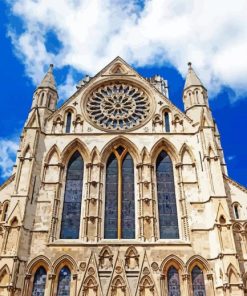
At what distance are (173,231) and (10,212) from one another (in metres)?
7.76

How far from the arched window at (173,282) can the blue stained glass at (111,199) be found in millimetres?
3037

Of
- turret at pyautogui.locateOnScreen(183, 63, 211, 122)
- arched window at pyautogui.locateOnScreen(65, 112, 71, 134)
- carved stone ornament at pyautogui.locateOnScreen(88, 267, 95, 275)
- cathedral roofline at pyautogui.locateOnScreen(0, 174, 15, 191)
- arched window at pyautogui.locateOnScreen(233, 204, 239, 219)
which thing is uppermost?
turret at pyautogui.locateOnScreen(183, 63, 211, 122)

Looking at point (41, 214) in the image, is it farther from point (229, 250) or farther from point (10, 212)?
point (229, 250)

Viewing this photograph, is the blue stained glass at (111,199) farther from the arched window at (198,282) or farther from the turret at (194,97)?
the turret at (194,97)

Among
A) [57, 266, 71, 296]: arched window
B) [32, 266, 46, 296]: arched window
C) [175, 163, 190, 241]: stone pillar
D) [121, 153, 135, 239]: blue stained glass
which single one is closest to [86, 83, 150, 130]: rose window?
[121, 153, 135, 239]: blue stained glass

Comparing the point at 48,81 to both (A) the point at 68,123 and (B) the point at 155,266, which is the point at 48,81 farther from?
(B) the point at 155,266

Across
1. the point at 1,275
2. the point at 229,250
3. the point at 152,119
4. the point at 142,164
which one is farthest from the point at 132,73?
the point at 1,275

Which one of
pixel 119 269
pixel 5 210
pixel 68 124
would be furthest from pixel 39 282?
pixel 68 124

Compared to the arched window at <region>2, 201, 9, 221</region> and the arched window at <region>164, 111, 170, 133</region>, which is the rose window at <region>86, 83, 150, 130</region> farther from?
the arched window at <region>2, 201, 9, 221</region>

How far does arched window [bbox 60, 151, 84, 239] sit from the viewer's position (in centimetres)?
1744

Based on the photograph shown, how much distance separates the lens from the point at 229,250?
15430 millimetres

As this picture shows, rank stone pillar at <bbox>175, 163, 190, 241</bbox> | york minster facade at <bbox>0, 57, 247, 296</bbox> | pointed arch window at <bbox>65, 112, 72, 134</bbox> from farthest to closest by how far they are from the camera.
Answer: pointed arch window at <bbox>65, 112, 72, 134</bbox> < stone pillar at <bbox>175, 163, 190, 241</bbox> < york minster facade at <bbox>0, 57, 247, 296</bbox>

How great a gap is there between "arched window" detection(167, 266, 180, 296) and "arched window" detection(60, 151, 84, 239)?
4.67 m

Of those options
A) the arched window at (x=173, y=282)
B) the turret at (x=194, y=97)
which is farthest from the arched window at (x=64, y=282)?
the turret at (x=194, y=97)
